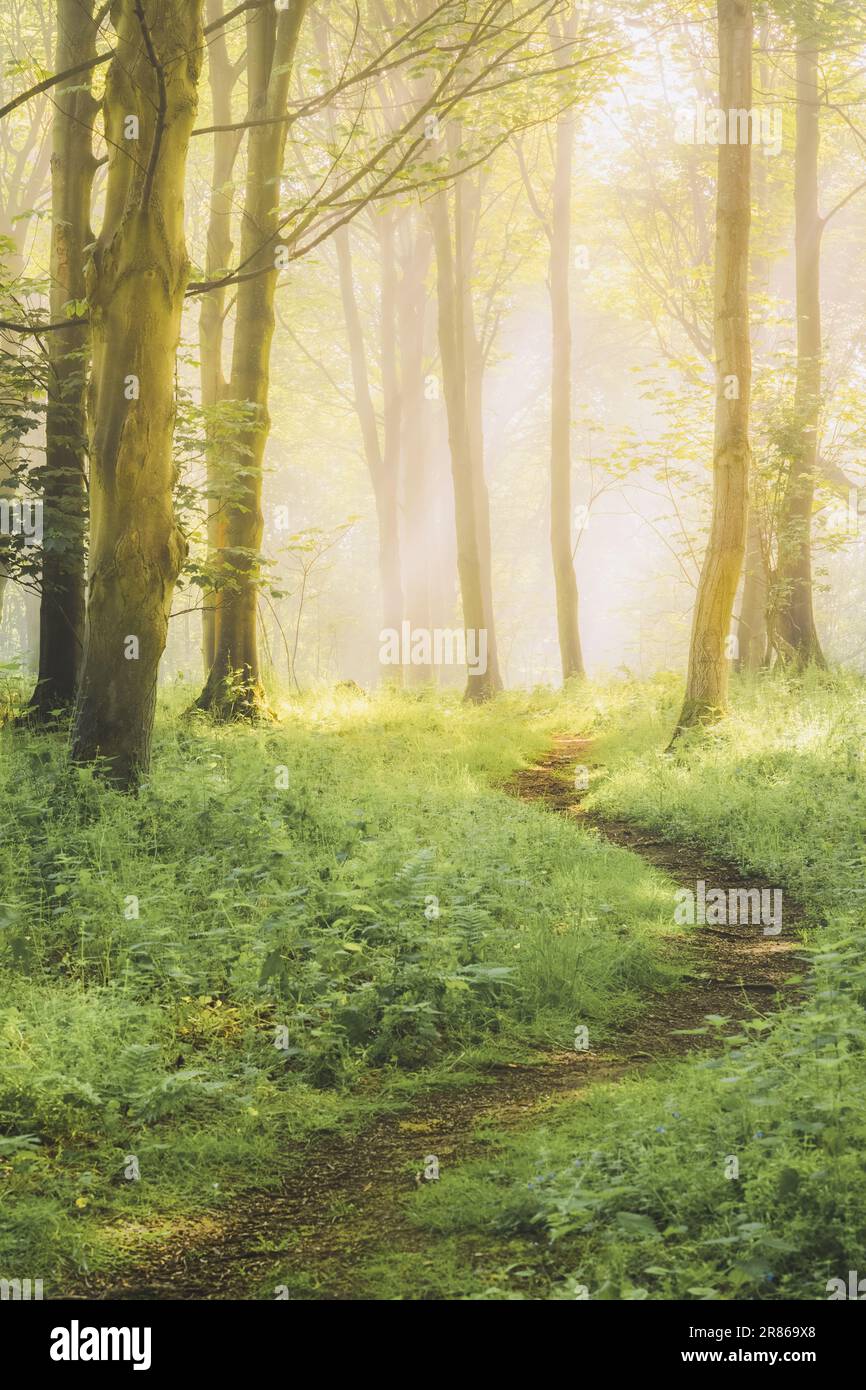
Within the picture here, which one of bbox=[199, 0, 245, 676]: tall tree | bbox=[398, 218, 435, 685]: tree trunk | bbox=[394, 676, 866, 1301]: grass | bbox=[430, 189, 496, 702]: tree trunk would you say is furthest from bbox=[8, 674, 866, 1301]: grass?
bbox=[398, 218, 435, 685]: tree trunk

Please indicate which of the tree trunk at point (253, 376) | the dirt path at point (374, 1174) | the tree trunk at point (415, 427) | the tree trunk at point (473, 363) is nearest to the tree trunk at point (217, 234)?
the tree trunk at point (253, 376)

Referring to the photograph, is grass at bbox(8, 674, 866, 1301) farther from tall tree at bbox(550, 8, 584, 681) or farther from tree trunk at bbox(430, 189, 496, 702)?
tall tree at bbox(550, 8, 584, 681)

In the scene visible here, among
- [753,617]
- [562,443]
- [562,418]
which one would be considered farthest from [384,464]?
[753,617]

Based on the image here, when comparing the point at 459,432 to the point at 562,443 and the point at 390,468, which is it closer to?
the point at 562,443

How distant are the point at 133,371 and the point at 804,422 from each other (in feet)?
37.0

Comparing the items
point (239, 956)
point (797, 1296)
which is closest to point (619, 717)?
point (239, 956)

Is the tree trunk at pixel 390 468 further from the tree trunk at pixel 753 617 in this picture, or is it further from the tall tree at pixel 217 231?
the tree trunk at pixel 753 617

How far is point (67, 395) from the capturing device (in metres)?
11.5

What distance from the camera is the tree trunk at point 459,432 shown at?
19094 millimetres

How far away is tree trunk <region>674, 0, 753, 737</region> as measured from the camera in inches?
492

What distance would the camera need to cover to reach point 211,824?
7.61m

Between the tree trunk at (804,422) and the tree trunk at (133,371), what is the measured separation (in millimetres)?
10827
